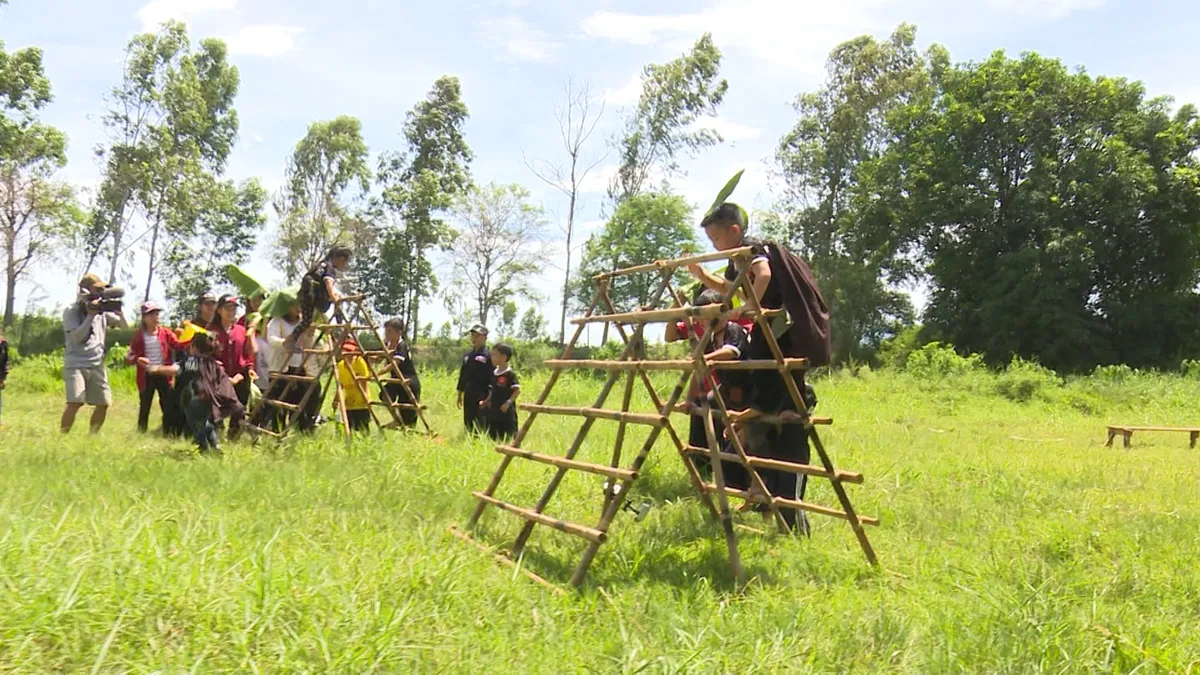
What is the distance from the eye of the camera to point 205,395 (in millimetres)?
6945

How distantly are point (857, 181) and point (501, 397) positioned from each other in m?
26.4

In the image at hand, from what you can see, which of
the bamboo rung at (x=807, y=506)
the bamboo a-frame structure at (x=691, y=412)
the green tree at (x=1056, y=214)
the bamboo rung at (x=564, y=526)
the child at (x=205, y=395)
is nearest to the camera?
the bamboo rung at (x=564, y=526)

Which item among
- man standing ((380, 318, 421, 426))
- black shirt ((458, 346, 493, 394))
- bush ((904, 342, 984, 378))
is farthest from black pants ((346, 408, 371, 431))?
bush ((904, 342, 984, 378))

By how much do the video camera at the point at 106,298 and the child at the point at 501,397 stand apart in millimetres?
3529

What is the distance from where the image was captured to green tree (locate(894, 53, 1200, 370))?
83.3 ft

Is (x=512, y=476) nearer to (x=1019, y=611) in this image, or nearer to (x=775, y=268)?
(x=775, y=268)

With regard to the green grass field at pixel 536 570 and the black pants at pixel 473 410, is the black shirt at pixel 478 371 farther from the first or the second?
the green grass field at pixel 536 570

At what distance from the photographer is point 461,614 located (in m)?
3.25

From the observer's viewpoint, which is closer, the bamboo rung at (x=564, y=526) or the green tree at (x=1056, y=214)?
the bamboo rung at (x=564, y=526)

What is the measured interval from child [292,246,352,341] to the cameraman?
5.09ft

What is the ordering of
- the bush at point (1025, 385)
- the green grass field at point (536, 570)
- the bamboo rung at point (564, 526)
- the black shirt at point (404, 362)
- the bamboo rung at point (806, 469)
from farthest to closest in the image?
1. the bush at point (1025, 385)
2. the black shirt at point (404, 362)
3. the bamboo rung at point (806, 469)
4. the bamboo rung at point (564, 526)
5. the green grass field at point (536, 570)

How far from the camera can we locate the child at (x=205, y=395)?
6930 millimetres

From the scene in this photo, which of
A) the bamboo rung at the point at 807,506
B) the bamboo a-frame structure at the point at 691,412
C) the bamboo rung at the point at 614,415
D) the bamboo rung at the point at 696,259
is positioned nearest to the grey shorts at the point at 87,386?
the bamboo a-frame structure at the point at 691,412

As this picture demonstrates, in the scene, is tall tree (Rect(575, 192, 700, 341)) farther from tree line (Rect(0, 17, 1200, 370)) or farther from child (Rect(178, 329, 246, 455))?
child (Rect(178, 329, 246, 455))
